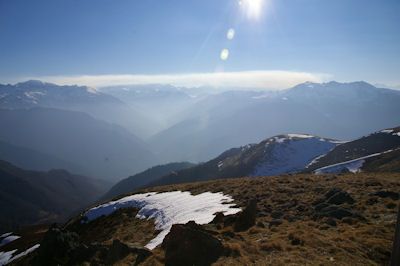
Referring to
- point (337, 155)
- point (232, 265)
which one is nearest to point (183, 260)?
point (232, 265)

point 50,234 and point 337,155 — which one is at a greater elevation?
point 50,234

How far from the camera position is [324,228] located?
67.6 feet

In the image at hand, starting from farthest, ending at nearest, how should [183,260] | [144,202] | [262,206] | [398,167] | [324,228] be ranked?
[398,167] < [144,202] < [262,206] < [324,228] < [183,260]

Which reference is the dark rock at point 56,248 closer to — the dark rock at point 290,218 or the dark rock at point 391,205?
the dark rock at point 290,218

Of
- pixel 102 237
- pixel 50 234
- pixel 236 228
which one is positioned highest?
pixel 236 228

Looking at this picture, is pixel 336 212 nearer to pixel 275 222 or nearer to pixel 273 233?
pixel 275 222

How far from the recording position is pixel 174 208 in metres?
32.7

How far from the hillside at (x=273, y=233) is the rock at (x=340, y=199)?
0.07 metres

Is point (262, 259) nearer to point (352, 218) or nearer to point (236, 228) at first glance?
point (236, 228)

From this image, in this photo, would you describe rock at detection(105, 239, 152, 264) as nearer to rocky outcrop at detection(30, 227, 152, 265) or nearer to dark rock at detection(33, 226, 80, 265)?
rocky outcrop at detection(30, 227, 152, 265)

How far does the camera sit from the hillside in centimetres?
1628

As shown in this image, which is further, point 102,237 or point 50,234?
point 102,237

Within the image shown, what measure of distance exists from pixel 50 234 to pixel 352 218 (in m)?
21.5

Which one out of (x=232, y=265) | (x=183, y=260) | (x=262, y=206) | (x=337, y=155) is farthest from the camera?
(x=337, y=155)
